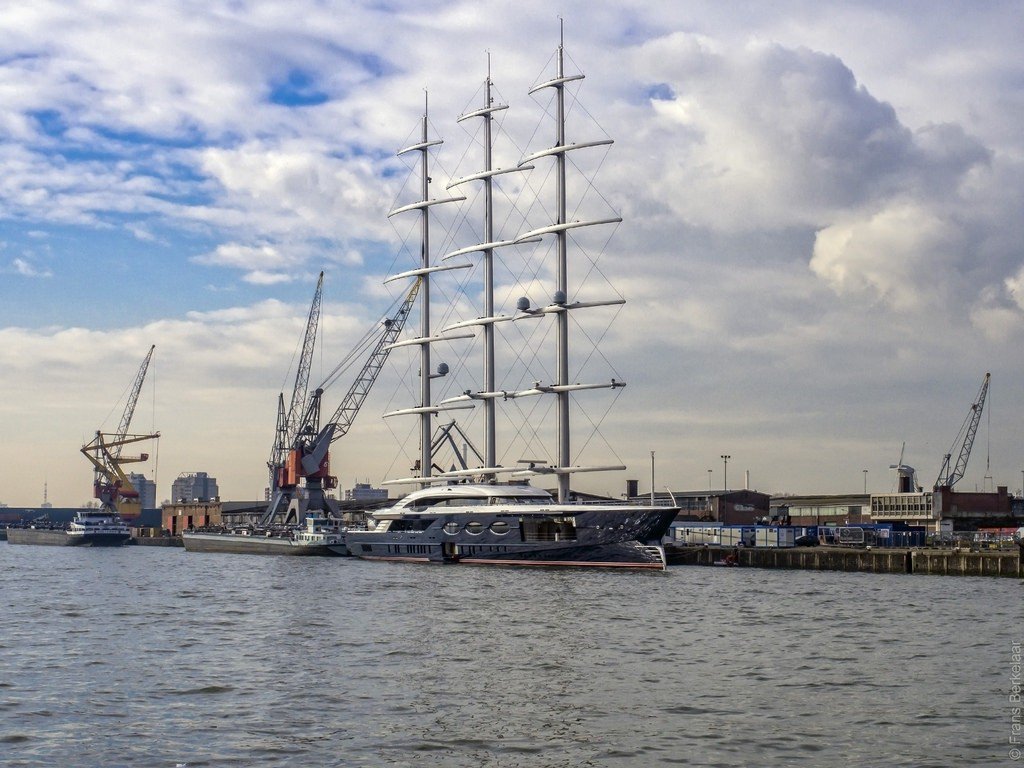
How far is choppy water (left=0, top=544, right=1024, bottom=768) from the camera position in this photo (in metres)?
23.0

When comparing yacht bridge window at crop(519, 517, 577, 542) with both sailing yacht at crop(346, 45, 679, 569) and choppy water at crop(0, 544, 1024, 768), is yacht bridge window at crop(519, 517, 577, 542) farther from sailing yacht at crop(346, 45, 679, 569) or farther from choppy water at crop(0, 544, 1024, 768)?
choppy water at crop(0, 544, 1024, 768)

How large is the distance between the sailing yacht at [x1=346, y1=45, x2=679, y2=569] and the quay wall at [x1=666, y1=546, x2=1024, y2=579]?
45.7ft

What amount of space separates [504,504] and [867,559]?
29.4m

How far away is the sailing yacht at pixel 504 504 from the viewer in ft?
273

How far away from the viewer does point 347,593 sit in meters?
62.0

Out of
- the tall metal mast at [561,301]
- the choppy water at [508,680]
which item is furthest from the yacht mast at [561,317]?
the choppy water at [508,680]

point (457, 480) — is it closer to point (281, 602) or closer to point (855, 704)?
point (281, 602)

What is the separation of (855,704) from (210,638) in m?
23.4

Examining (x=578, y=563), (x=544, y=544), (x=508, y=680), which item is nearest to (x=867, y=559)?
(x=578, y=563)

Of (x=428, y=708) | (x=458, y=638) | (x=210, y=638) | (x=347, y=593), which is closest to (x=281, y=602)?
(x=347, y=593)

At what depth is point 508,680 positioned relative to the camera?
30953 mm

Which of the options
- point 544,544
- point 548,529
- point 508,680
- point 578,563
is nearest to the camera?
point 508,680

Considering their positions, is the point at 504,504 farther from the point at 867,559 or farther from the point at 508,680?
the point at 508,680

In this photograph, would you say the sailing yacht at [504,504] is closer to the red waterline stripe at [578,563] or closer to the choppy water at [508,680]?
the red waterline stripe at [578,563]
